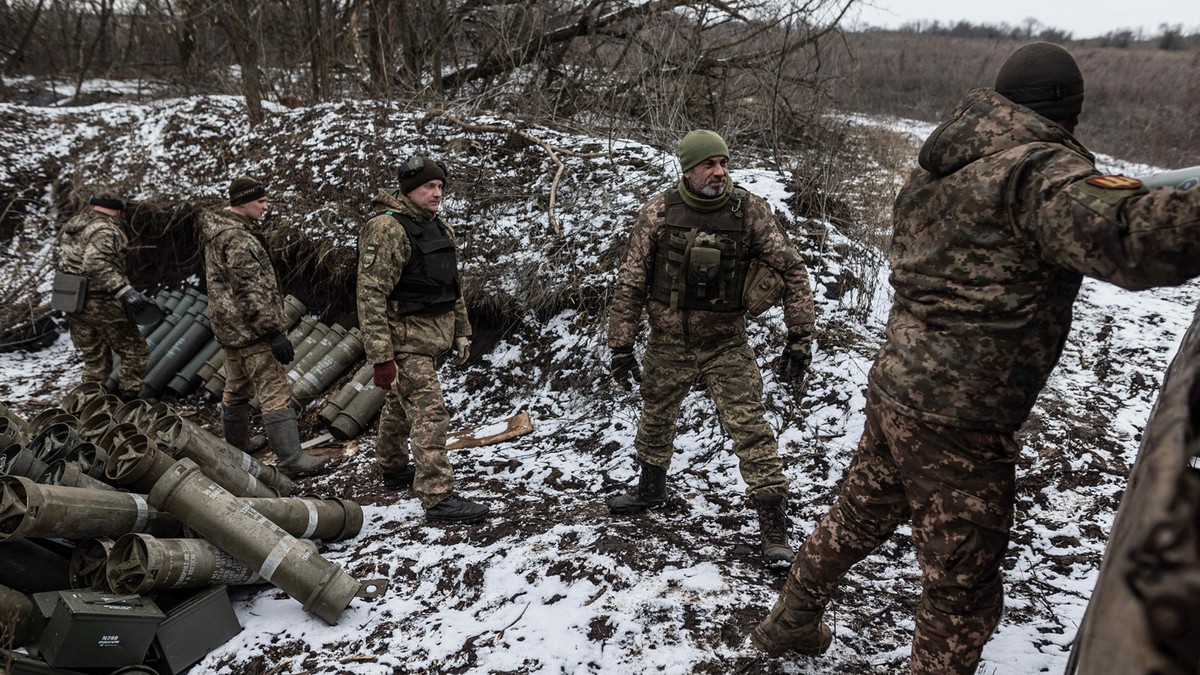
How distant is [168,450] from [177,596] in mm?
910

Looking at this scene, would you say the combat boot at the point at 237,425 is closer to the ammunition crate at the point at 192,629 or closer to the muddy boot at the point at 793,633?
the ammunition crate at the point at 192,629

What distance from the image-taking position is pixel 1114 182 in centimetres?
165

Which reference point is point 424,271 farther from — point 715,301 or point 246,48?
point 246,48

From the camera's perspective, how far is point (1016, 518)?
11.9 feet

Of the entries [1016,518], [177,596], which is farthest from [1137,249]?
[177,596]

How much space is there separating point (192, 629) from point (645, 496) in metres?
2.40

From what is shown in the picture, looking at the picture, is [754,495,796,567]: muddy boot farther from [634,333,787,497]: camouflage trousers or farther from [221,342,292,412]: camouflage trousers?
[221,342,292,412]: camouflage trousers

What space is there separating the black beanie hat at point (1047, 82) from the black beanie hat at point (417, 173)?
121 inches

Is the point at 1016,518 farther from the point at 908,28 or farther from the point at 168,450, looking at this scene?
the point at 908,28

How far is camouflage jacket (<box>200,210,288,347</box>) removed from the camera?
5.00 m

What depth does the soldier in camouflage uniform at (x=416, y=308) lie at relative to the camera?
3.95 meters

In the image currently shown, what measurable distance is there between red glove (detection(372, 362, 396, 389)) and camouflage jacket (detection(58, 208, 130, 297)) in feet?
12.4

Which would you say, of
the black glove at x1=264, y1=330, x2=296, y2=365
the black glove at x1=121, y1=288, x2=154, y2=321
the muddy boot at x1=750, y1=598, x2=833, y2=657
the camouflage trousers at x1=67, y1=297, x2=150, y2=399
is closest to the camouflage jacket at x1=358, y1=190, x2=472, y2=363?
the black glove at x1=264, y1=330, x2=296, y2=365

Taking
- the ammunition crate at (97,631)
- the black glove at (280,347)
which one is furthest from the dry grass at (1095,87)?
the ammunition crate at (97,631)
